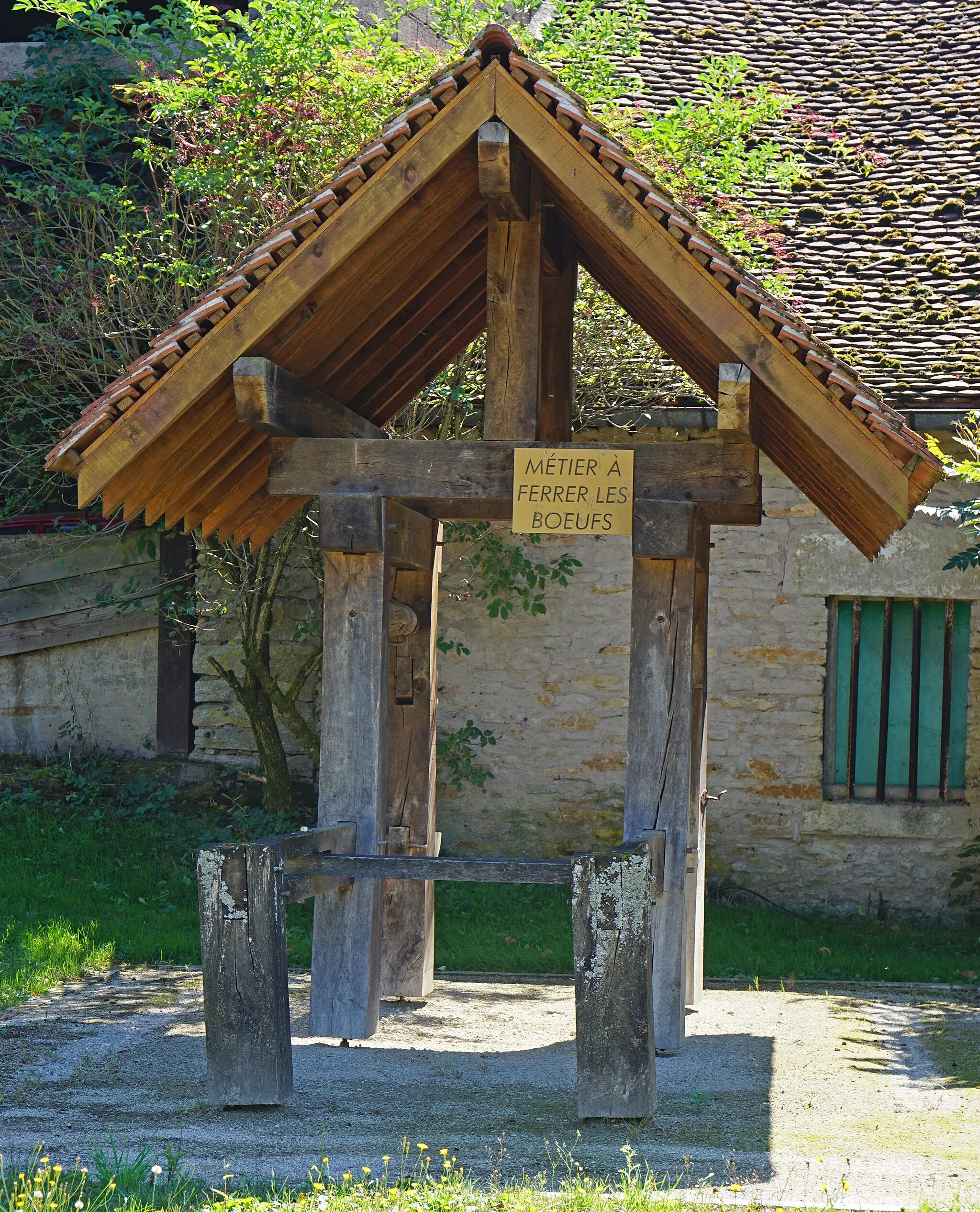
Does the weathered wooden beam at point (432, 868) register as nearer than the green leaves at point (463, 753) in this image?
Yes

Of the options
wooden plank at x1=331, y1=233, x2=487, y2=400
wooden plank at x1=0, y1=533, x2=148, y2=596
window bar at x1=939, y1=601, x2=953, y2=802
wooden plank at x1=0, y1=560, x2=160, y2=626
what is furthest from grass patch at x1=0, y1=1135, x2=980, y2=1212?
wooden plank at x1=0, y1=533, x2=148, y2=596

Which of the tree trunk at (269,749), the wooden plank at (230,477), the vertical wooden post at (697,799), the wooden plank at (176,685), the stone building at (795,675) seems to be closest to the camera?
the wooden plank at (230,477)

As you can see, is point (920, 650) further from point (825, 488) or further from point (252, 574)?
point (252, 574)

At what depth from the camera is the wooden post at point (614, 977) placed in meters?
4.15

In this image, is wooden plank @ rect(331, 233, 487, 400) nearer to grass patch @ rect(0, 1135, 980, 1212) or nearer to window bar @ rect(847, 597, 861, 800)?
grass patch @ rect(0, 1135, 980, 1212)

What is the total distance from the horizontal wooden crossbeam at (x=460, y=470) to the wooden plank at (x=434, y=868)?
4.44 ft

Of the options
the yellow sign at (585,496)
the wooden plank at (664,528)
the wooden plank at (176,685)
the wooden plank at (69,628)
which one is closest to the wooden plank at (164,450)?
the yellow sign at (585,496)

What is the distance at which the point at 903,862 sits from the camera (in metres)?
8.64

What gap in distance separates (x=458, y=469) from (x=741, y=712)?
4.35 m

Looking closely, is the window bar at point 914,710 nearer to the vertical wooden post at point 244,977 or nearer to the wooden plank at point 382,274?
the wooden plank at point 382,274

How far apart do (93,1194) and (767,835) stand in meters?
5.99

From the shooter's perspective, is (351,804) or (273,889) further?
(351,804)

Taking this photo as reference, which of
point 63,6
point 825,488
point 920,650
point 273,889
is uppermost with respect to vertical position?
point 63,6

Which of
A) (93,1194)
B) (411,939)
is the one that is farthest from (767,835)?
(93,1194)
